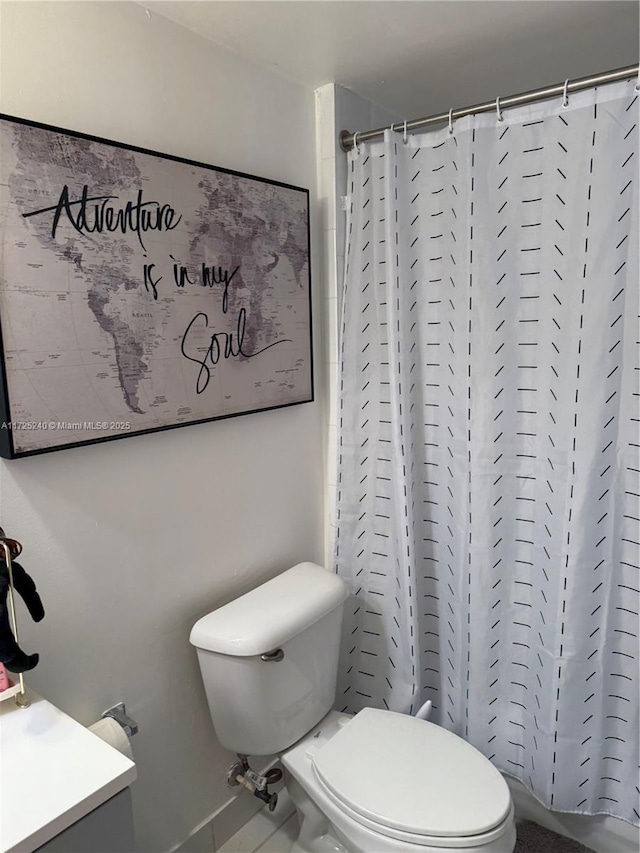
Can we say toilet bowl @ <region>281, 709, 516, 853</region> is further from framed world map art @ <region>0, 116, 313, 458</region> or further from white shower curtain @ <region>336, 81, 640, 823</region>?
framed world map art @ <region>0, 116, 313, 458</region>

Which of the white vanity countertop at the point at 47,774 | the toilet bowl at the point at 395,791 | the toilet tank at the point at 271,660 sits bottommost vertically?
the toilet bowl at the point at 395,791

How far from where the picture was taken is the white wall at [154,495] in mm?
1154

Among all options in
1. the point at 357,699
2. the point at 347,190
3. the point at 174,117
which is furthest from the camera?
the point at 357,699

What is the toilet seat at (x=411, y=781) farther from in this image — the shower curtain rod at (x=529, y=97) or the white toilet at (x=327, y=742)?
the shower curtain rod at (x=529, y=97)

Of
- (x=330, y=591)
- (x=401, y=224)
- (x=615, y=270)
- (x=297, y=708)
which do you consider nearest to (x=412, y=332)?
(x=401, y=224)

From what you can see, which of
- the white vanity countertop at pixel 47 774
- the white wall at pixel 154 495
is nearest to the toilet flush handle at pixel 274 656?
the white wall at pixel 154 495

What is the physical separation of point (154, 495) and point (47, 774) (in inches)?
23.6

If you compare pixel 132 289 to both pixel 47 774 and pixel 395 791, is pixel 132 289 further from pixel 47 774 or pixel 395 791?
pixel 395 791

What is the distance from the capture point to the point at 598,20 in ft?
4.42

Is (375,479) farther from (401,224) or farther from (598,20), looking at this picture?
(598,20)

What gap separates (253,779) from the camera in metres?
1.52

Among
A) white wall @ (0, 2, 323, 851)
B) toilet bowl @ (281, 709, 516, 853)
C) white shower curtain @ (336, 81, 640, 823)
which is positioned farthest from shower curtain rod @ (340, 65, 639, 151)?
toilet bowl @ (281, 709, 516, 853)

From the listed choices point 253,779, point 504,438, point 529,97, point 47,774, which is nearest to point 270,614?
point 253,779

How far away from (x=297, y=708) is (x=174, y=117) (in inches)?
55.7
